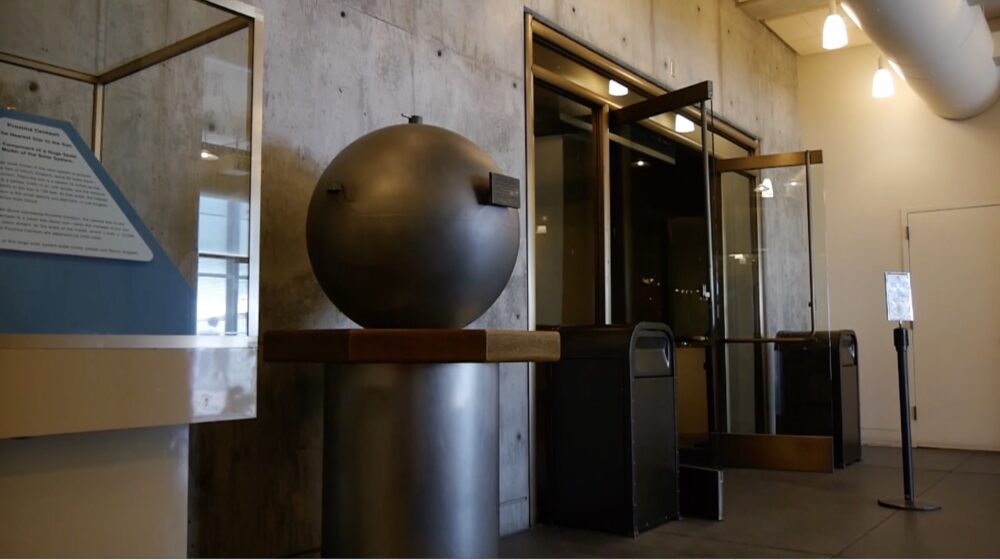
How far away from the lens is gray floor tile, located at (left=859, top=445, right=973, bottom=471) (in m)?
5.38

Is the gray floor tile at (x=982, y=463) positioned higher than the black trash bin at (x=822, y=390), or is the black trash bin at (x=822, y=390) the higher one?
the black trash bin at (x=822, y=390)

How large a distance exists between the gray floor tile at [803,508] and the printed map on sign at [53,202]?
262cm

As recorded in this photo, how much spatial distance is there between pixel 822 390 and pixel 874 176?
7.88 ft

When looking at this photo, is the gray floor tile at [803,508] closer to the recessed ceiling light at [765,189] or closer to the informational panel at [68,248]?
the recessed ceiling light at [765,189]

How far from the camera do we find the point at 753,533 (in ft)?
11.0

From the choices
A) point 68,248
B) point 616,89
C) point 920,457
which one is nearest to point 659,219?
point 616,89

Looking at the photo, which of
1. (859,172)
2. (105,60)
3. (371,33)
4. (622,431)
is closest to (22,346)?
(105,60)

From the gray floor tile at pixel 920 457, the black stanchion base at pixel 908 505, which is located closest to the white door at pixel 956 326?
the gray floor tile at pixel 920 457

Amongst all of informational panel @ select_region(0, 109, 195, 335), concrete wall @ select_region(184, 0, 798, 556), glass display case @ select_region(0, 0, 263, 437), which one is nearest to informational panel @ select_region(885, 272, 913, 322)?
concrete wall @ select_region(184, 0, 798, 556)

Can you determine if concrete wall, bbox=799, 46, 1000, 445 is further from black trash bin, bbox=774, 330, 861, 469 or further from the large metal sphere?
the large metal sphere

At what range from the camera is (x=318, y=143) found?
104 inches

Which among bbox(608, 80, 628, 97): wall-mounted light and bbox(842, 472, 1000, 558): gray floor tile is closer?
bbox(842, 472, 1000, 558): gray floor tile

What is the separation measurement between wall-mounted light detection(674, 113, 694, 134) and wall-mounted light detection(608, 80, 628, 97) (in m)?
0.33

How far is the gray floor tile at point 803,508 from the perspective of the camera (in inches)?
129
